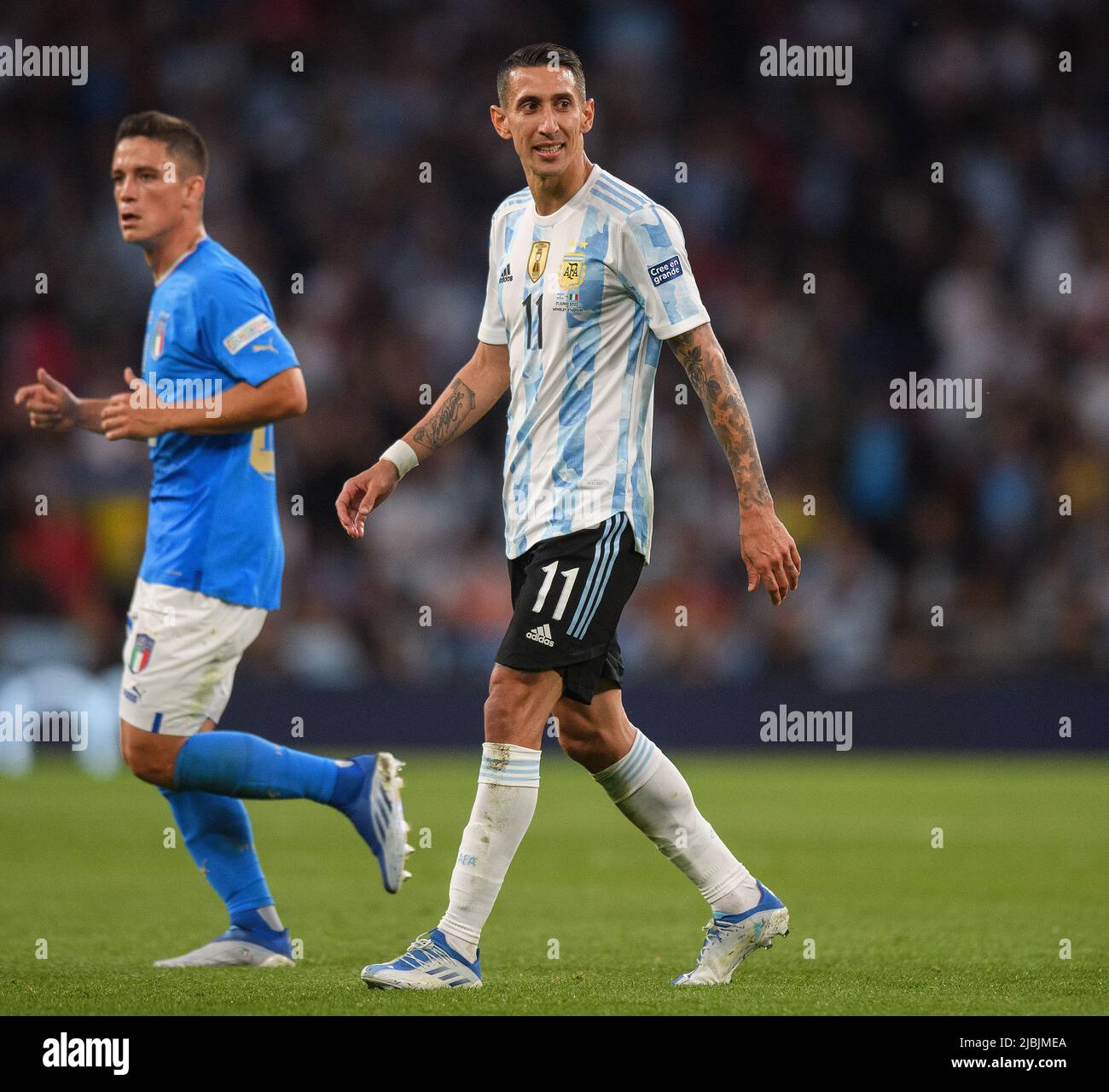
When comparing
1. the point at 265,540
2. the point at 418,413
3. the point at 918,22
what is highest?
the point at 918,22

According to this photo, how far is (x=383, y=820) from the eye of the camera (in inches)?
222

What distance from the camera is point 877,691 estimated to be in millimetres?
13922

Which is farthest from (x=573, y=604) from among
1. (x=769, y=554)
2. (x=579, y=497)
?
(x=769, y=554)

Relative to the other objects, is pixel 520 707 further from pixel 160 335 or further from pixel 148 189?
pixel 148 189

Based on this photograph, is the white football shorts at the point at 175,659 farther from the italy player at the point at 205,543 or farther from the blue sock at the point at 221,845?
the blue sock at the point at 221,845

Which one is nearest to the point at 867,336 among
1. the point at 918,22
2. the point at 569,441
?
the point at 918,22

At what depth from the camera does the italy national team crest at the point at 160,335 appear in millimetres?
5715

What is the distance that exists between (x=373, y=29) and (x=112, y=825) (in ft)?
34.2

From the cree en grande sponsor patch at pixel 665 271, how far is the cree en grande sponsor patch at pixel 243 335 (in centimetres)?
143

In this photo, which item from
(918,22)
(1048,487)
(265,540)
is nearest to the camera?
(265,540)

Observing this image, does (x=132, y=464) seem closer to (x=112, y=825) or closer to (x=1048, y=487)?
(x=112, y=825)

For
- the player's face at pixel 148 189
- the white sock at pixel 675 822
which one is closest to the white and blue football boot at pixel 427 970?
the white sock at pixel 675 822

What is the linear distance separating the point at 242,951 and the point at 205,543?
1304 mm

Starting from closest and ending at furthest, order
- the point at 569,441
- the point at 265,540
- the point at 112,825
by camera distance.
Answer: the point at 569,441, the point at 265,540, the point at 112,825
